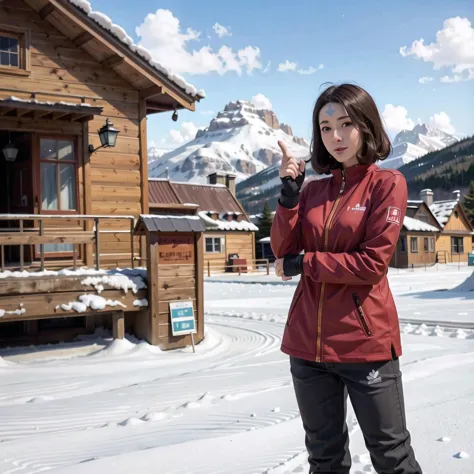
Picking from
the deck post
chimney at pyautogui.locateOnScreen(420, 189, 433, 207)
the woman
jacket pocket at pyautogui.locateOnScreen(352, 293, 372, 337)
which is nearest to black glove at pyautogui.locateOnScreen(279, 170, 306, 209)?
the woman

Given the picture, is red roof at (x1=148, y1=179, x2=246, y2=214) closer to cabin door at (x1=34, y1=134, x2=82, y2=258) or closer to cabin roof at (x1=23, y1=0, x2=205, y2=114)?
cabin roof at (x1=23, y1=0, x2=205, y2=114)

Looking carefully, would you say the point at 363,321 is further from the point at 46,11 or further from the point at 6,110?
the point at 46,11

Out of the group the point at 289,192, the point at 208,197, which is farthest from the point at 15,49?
the point at 208,197

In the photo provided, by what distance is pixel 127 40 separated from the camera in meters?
10.0

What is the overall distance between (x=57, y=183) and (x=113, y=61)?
250cm

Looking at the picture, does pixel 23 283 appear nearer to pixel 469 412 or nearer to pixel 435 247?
pixel 469 412

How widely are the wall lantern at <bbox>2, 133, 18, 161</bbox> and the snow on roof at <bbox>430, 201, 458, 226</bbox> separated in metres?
40.0

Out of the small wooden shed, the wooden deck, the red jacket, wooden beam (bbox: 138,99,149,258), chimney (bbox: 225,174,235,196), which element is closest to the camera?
the red jacket

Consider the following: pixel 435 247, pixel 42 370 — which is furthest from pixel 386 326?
pixel 435 247

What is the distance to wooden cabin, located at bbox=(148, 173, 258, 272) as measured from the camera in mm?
33947

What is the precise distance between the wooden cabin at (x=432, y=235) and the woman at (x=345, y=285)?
119ft

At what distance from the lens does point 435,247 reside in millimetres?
42250

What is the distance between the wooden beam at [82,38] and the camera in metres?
9.90

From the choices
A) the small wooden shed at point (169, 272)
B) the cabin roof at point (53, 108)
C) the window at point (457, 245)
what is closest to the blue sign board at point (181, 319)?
the small wooden shed at point (169, 272)
